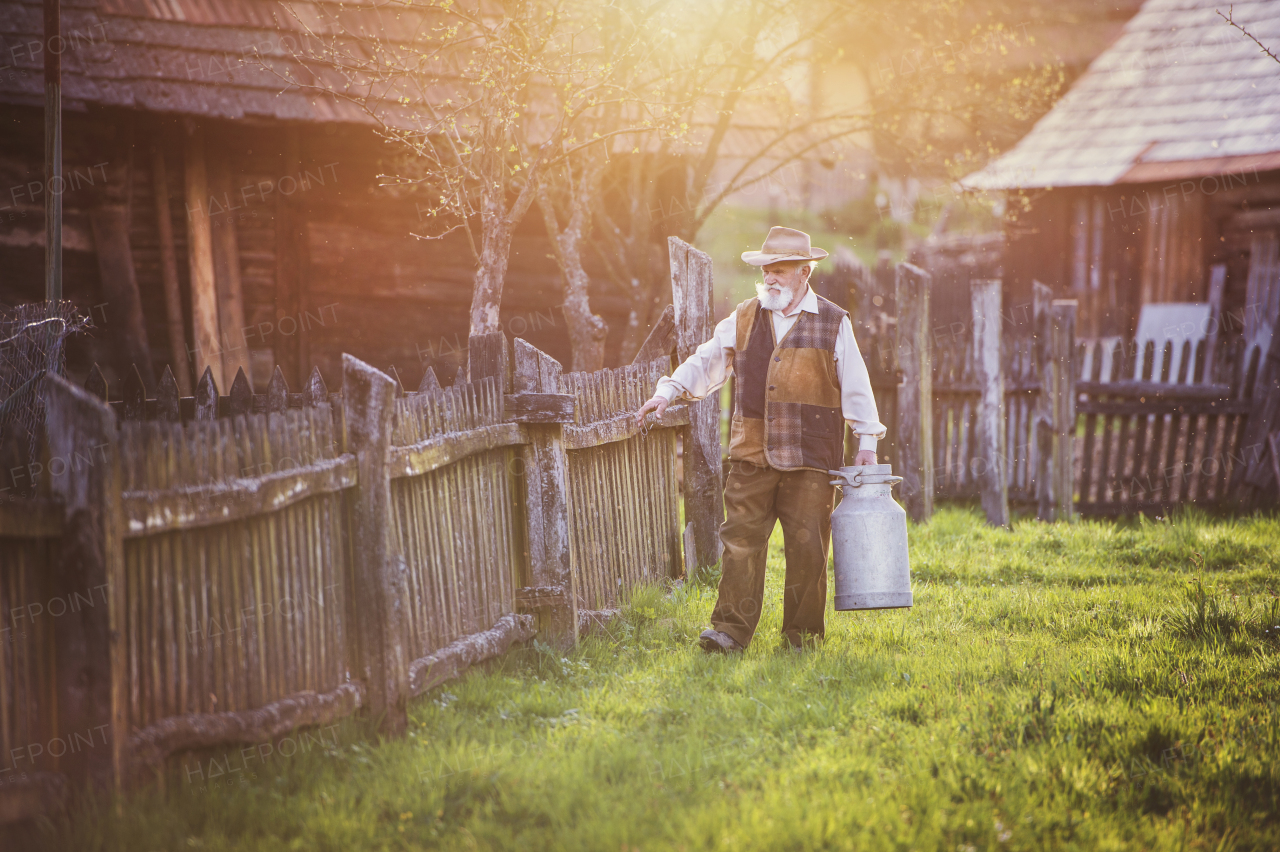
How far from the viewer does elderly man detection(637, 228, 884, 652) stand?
4.79 metres

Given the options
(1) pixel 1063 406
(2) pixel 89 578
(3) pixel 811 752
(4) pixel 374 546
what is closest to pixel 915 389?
(1) pixel 1063 406

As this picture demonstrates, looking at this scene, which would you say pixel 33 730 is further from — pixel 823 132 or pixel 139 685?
pixel 823 132

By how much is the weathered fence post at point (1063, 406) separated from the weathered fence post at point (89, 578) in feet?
24.0

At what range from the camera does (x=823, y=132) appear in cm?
1241

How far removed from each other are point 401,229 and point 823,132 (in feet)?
17.6

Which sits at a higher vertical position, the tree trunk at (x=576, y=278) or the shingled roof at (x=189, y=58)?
the shingled roof at (x=189, y=58)

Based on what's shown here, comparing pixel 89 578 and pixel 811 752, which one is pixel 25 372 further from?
pixel 811 752

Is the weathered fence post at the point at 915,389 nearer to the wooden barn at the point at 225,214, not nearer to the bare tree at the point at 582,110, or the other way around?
the bare tree at the point at 582,110

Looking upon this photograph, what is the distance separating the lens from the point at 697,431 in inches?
252

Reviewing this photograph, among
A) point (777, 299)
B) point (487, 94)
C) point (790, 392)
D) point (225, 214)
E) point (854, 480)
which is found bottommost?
point (854, 480)

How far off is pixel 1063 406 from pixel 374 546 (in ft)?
21.3

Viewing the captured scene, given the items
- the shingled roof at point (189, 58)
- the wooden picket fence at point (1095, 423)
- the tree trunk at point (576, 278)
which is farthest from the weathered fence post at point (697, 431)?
the shingled roof at point (189, 58)

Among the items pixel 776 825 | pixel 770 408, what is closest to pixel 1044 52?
pixel 770 408

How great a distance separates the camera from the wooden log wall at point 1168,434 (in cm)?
873
